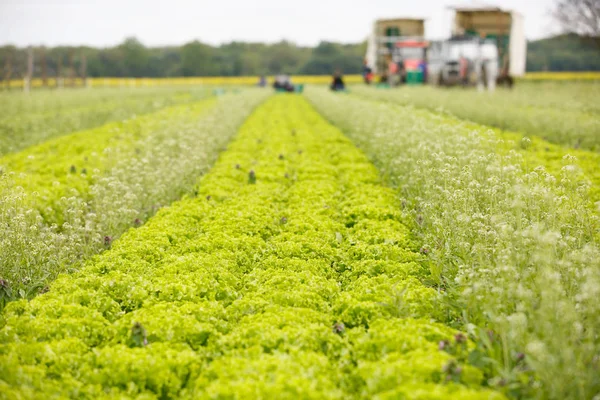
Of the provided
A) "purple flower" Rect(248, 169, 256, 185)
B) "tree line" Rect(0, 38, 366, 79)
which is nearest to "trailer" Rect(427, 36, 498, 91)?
"purple flower" Rect(248, 169, 256, 185)

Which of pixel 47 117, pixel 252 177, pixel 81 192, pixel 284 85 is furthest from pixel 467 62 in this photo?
pixel 81 192

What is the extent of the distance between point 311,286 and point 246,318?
3.14 ft

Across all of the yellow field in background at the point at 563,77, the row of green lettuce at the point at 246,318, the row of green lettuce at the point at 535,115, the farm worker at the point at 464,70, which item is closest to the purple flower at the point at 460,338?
the row of green lettuce at the point at 246,318

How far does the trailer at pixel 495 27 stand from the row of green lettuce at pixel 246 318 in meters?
31.3

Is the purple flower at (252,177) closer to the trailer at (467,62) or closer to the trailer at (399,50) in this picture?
the trailer at (467,62)

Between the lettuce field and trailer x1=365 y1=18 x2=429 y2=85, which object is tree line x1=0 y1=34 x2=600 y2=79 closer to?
trailer x1=365 y1=18 x2=429 y2=85

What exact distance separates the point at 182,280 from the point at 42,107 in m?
25.2

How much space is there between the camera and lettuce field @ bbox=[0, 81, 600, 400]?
4281 mm

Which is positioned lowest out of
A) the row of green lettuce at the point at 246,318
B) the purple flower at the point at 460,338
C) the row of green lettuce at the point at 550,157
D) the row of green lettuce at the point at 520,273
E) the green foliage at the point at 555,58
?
the row of green lettuce at the point at 246,318

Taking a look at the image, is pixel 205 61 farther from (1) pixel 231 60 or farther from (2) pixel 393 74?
(2) pixel 393 74

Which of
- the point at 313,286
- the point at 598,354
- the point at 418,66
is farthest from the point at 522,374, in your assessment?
the point at 418,66

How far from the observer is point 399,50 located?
41.3 meters

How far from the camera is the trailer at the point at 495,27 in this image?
36812mm

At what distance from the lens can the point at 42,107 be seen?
92.5ft
